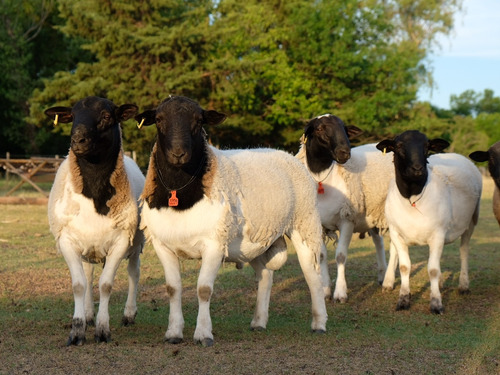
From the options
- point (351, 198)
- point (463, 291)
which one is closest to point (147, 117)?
point (351, 198)

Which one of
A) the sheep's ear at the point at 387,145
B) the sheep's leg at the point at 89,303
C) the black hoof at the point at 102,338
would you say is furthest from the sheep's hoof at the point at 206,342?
the sheep's ear at the point at 387,145

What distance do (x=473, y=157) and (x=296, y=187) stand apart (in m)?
3.61

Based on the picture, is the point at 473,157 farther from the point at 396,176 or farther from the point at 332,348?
the point at 332,348

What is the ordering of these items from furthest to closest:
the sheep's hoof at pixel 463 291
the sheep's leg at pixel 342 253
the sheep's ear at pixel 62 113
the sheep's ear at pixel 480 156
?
the sheep's hoof at pixel 463 291
the sheep's ear at pixel 480 156
the sheep's leg at pixel 342 253
the sheep's ear at pixel 62 113

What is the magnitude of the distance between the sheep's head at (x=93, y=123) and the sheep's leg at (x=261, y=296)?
221 cm

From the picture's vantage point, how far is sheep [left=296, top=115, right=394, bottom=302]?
1027 cm

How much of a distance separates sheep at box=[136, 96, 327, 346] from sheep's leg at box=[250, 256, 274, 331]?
363mm

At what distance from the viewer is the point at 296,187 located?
27.4 feet

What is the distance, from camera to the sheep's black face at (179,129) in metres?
6.83

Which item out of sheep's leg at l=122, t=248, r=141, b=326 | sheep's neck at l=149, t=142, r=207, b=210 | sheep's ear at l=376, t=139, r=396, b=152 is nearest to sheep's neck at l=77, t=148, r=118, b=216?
sheep's neck at l=149, t=142, r=207, b=210

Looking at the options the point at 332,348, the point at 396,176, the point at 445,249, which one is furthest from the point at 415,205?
the point at 445,249

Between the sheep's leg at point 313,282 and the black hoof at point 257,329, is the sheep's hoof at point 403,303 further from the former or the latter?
the black hoof at point 257,329

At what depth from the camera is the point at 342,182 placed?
10742 mm

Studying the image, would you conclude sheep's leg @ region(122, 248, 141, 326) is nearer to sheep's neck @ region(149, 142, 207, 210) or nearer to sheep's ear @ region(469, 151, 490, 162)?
sheep's neck @ region(149, 142, 207, 210)
